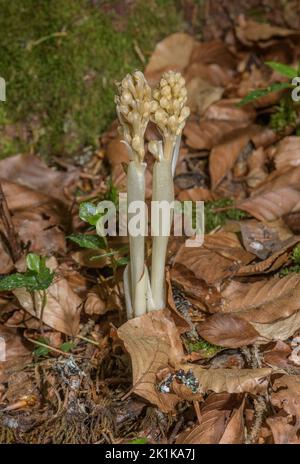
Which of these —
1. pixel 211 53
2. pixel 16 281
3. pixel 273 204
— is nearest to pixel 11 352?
pixel 16 281

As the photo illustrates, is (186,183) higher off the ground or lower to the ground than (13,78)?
lower

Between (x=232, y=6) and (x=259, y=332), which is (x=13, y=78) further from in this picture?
(x=259, y=332)

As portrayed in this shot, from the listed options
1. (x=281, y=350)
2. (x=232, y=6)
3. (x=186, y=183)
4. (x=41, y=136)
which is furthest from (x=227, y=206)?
(x=232, y=6)

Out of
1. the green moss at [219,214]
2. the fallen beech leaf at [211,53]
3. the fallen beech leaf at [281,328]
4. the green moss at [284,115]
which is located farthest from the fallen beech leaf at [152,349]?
the fallen beech leaf at [211,53]
